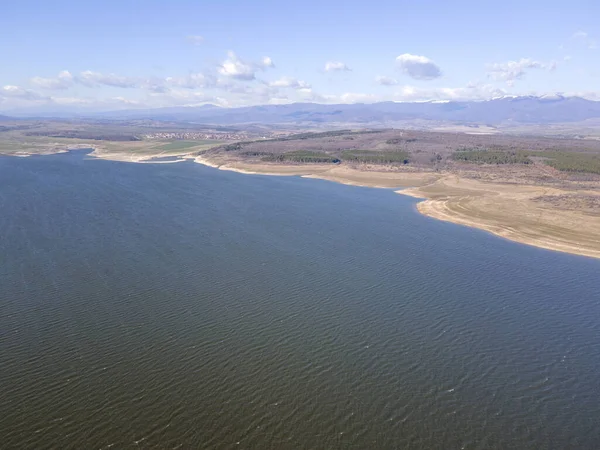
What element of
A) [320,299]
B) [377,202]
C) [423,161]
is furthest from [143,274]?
[423,161]

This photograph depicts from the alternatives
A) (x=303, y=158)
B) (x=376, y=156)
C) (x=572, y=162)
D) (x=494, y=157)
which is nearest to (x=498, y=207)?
(x=572, y=162)

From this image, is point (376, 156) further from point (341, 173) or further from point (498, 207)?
point (498, 207)

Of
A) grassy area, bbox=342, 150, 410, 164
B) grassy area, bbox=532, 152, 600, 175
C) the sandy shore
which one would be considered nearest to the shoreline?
the sandy shore

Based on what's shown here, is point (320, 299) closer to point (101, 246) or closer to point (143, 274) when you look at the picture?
point (143, 274)

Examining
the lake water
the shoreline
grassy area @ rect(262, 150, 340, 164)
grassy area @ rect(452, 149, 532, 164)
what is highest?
grassy area @ rect(452, 149, 532, 164)

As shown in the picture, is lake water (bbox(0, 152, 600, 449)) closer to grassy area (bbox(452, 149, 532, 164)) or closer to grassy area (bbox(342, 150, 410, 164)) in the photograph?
grassy area (bbox(452, 149, 532, 164))

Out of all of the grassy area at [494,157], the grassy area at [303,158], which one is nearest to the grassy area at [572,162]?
the grassy area at [494,157]

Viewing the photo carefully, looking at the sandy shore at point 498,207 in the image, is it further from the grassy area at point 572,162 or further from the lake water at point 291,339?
the grassy area at point 572,162
